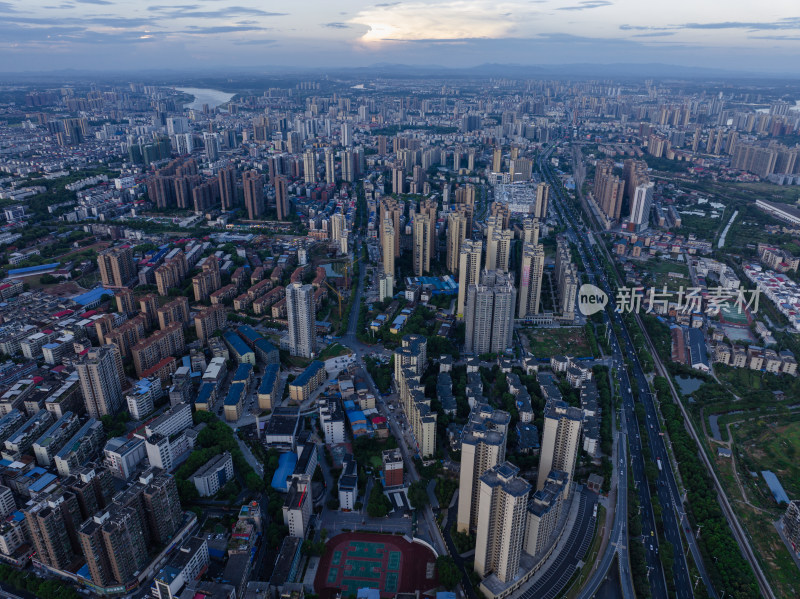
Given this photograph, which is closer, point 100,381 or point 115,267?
point 100,381

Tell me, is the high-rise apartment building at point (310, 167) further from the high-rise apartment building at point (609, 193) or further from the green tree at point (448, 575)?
the green tree at point (448, 575)

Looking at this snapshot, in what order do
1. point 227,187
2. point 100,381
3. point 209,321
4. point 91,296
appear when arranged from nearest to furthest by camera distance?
point 100,381 < point 209,321 < point 91,296 < point 227,187

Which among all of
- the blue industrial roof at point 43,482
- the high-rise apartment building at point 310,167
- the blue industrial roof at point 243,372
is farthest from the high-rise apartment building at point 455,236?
the high-rise apartment building at point 310,167

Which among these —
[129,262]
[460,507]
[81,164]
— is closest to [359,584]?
[460,507]

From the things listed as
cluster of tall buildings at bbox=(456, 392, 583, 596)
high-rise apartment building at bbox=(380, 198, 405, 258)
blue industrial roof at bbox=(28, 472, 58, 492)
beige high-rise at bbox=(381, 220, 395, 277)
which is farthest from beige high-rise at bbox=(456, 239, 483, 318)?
blue industrial roof at bbox=(28, 472, 58, 492)

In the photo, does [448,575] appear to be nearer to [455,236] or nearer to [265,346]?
[265,346]

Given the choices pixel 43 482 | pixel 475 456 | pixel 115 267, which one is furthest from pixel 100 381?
pixel 475 456
